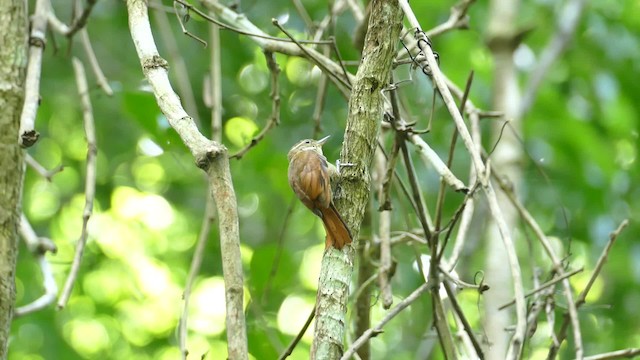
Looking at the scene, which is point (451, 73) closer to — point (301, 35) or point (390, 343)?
point (301, 35)

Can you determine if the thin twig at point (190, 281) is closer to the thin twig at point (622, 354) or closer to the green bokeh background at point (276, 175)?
the green bokeh background at point (276, 175)

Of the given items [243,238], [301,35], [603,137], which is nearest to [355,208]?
[301,35]

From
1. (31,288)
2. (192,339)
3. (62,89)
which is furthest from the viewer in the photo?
(192,339)

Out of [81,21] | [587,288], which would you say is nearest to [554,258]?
[587,288]

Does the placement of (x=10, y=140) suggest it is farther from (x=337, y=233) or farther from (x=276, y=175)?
(x=276, y=175)

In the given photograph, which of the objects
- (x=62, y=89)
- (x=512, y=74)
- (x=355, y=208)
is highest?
(x=62, y=89)

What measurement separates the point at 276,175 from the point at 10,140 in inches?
127

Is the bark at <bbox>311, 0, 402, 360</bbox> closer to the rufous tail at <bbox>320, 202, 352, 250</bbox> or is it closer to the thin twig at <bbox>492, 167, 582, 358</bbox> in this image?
the rufous tail at <bbox>320, 202, 352, 250</bbox>

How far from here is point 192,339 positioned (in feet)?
23.9

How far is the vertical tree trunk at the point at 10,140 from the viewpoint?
9.23ft

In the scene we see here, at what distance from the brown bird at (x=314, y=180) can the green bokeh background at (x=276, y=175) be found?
67cm

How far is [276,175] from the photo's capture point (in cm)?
605

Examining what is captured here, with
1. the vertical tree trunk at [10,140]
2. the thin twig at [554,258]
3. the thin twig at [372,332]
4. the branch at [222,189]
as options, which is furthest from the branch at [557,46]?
the branch at [222,189]

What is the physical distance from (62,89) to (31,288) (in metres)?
1.53
